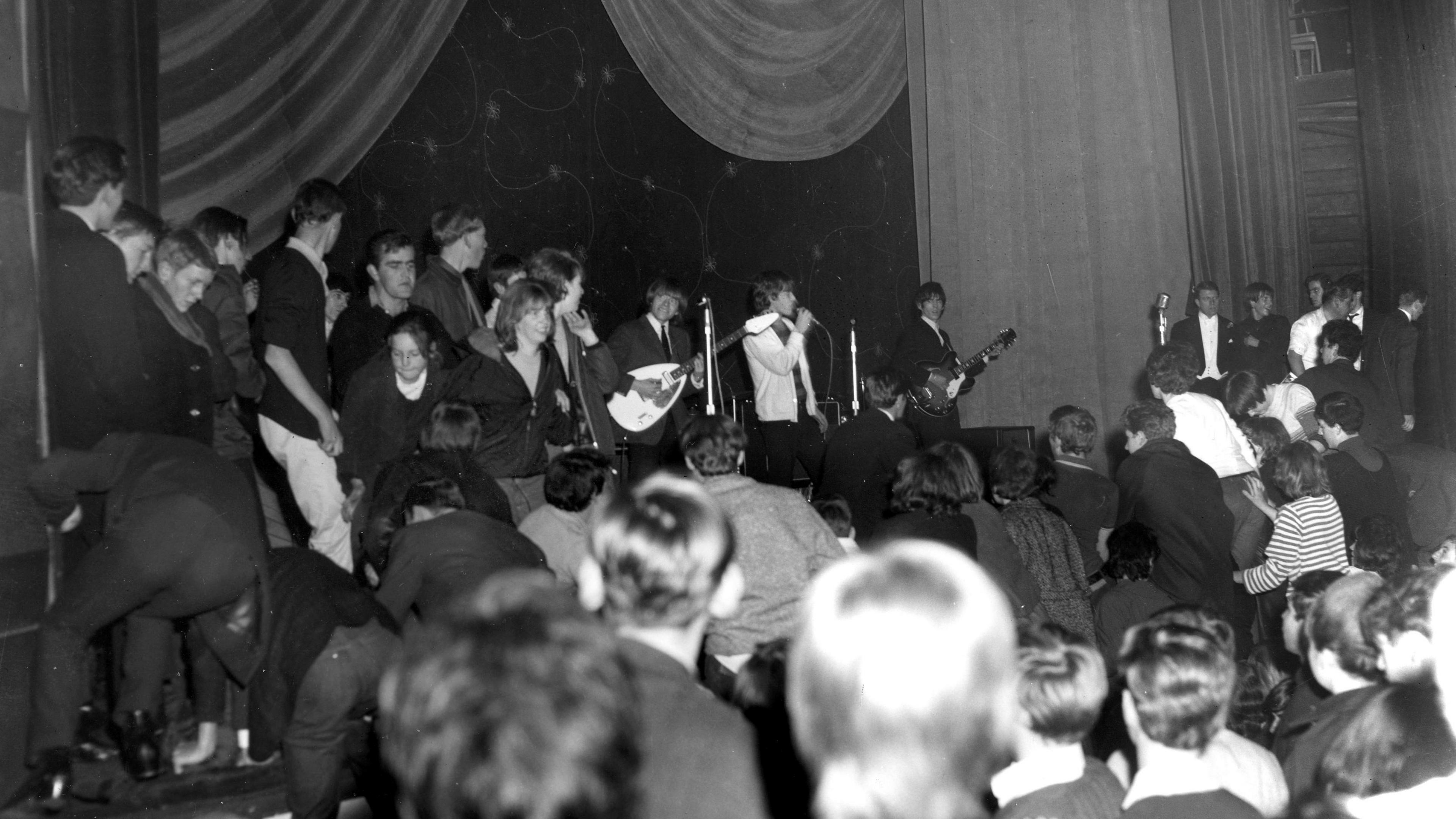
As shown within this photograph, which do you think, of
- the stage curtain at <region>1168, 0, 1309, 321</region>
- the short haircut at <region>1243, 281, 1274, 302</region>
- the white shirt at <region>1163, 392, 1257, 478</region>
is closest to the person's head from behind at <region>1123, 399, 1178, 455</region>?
the white shirt at <region>1163, 392, 1257, 478</region>

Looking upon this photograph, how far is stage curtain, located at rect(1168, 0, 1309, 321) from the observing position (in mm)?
8695

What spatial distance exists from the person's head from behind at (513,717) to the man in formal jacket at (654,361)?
466 cm

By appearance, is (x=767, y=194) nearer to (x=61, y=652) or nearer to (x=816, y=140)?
(x=816, y=140)

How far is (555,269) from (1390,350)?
5.14 m

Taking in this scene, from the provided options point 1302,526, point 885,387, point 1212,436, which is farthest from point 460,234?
point 1302,526

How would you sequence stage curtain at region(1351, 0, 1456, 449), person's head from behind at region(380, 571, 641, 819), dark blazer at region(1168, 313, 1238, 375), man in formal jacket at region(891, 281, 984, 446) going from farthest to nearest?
stage curtain at region(1351, 0, 1456, 449) → dark blazer at region(1168, 313, 1238, 375) → man in formal jacket at region(891, 281, 984, 446) → person's head from behind at region(380, 571, 641, 819)

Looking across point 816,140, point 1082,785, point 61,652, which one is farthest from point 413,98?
point 1082,785

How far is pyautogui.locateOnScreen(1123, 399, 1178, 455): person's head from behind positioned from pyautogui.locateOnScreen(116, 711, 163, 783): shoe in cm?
334

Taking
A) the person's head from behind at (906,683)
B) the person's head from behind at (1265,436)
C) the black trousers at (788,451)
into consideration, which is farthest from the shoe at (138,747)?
the person's head from behind at (1265,436)

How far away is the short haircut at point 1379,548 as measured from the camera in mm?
3926

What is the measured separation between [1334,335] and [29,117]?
18.0 ft

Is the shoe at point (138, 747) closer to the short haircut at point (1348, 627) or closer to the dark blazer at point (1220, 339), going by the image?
the short haircut at point (1348, 627)

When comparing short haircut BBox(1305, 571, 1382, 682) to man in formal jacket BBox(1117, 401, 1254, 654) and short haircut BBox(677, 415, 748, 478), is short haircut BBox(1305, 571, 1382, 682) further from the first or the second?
man in formal jacket BBox(1117, 401, 1254, 654)

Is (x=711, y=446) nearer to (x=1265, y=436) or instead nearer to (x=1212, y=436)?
(x=1212, y=436)
